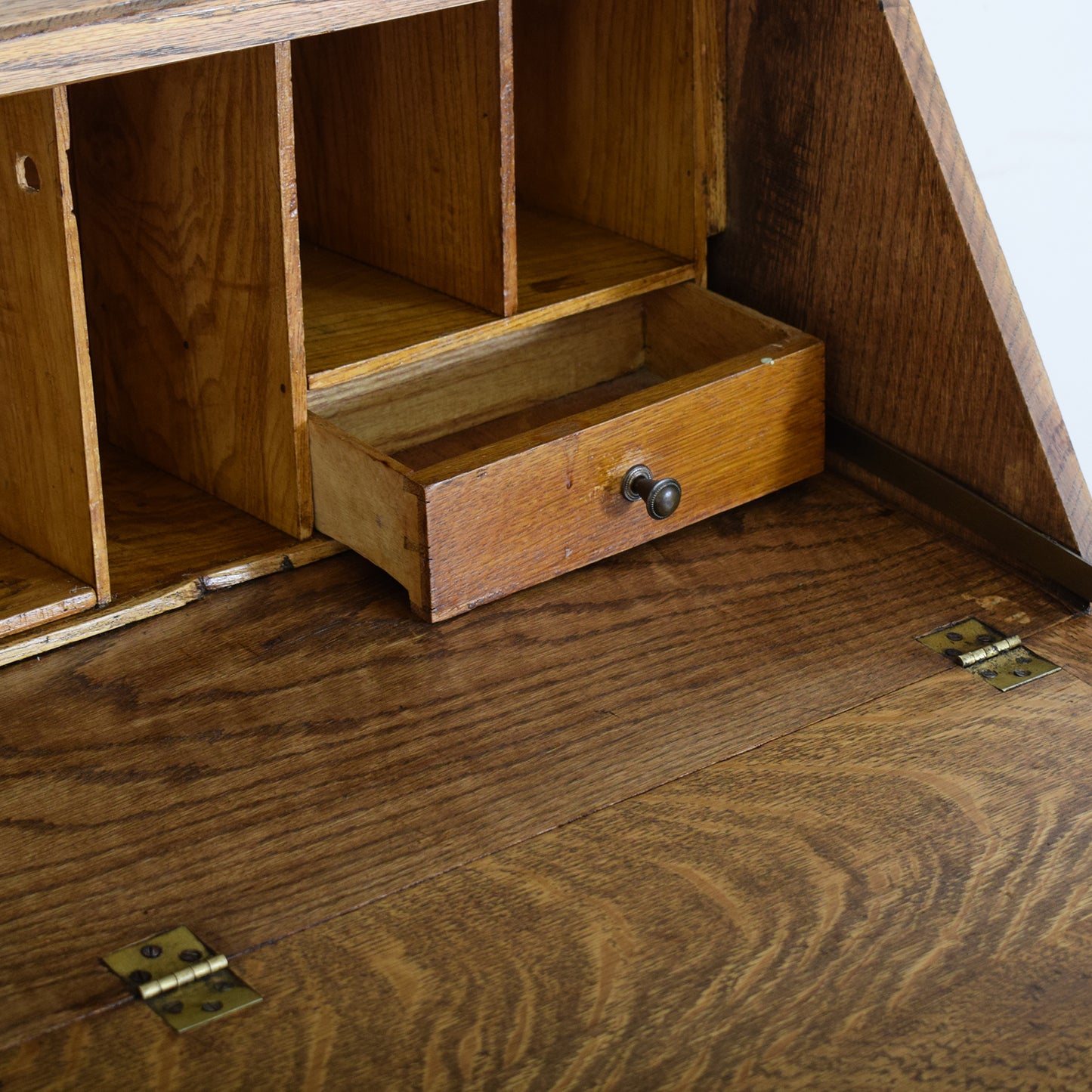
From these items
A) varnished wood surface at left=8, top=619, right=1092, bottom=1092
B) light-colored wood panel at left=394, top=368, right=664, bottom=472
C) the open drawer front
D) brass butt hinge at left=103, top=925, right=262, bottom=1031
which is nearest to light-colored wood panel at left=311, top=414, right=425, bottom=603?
the open drawer front

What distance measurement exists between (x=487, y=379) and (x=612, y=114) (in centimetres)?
30

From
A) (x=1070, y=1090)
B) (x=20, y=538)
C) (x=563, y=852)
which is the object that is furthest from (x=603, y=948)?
(x=20, y=538)

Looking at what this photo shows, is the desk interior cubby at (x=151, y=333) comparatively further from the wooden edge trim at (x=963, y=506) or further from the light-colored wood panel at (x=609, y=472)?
the wooden edge trim at (x=963, y=506)

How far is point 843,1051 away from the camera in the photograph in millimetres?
959

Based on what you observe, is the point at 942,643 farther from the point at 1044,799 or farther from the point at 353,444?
the point at 353,444

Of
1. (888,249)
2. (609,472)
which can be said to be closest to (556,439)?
(609,472)

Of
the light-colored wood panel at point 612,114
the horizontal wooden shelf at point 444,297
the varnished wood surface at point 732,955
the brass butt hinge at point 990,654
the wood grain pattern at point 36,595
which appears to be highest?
the light-colored wood panel at point 612,114

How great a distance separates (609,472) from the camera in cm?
142

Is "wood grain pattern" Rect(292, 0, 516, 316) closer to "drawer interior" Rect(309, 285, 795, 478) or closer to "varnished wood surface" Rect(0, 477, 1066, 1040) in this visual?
"drawer interior" Rect(309, 285, 795, 478)

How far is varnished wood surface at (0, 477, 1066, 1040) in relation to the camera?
1.09 m

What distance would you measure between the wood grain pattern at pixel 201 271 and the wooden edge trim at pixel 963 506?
52 cm

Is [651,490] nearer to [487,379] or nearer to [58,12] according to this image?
[487,379]

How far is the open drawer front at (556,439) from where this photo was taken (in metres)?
1.35

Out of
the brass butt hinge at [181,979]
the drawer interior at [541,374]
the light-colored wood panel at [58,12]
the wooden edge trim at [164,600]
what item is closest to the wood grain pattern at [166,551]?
the wooden edge trim at [164,600]
